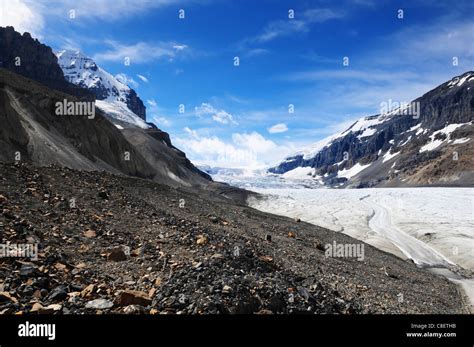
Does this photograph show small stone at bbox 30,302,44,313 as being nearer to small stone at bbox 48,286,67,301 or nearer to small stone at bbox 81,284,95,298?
small stone at bbox 48,286,67,301

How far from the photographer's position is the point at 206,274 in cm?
1084

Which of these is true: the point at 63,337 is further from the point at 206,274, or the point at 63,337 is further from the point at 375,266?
the point at 375,266

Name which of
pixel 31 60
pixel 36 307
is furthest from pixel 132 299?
pixel 31 60

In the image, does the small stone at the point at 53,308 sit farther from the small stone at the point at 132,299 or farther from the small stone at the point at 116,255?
the small stone at the point at 116,255

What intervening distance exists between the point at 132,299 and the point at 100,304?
71 cm

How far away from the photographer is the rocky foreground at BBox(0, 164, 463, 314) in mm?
9633

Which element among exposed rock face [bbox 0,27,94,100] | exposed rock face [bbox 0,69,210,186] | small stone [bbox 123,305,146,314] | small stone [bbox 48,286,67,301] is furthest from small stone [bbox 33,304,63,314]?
exposed rock face [bbox 0,27,94,100]

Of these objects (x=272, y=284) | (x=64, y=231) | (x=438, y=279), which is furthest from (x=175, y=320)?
(x=438, y=279)

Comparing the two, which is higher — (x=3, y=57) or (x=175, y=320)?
(x=3, y=57)

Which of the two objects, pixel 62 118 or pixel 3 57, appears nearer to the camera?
pixel 62 118

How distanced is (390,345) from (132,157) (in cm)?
7510

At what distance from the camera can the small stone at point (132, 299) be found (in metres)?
9.51

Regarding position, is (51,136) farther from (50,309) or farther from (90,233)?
(50,309)

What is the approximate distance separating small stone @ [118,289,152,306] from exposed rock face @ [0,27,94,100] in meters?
187
